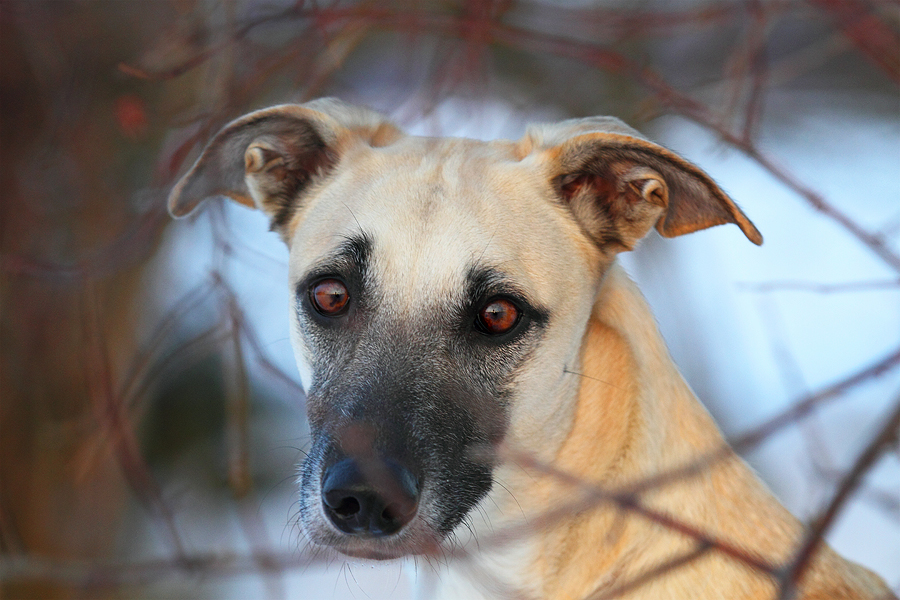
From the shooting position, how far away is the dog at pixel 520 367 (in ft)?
6.47

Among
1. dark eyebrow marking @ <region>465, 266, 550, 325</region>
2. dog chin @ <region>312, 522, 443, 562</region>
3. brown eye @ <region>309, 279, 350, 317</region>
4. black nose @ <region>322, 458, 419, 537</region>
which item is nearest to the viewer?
black nose @ <region>322, 458, 419, 537</region>

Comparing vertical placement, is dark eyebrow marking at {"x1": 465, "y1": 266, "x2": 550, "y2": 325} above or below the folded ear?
below

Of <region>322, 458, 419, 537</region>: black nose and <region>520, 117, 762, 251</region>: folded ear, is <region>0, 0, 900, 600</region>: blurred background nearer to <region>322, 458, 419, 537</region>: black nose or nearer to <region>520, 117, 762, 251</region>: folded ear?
<region>520, 117, 762, 251</region>: folded ear

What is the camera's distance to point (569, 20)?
295cm

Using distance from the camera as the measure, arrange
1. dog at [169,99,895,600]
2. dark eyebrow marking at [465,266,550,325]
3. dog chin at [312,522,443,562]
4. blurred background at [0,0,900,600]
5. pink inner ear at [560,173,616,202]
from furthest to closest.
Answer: blurred background at [0,0,900,600] → pink inner ear at [560,173,616,202] → dark eyebrow marking at [465,266,550,325] → dog at [169,99,895,600] → dog chin at [312,522,443,562]

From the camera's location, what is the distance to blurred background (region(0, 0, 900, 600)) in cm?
304

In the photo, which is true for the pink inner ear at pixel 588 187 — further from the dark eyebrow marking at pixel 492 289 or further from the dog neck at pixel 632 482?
the dark eyebrow marking at pixel 492 289

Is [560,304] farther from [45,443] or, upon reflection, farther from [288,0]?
[45,443]

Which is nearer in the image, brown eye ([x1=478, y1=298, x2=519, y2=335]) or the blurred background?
brown eye ([x1=478, y1=298, x2=519, y2=335])

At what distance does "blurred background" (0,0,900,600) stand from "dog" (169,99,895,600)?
0.41 metres

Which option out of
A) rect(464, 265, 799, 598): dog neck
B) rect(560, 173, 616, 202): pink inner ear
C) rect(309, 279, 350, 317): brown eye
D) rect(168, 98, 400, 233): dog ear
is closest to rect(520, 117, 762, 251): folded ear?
rect(560, 173, 616, 202): pink inner ear

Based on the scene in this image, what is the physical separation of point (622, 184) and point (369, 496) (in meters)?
1.20

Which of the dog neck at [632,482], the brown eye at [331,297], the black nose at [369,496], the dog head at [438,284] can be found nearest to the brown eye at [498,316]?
the dog head at [438,284]

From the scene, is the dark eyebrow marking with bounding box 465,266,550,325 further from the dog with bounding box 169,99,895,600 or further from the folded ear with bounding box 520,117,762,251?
the folded ear with bounding box 520,117,762,251
